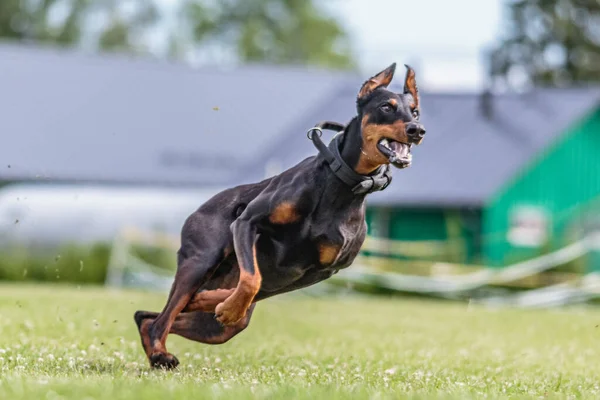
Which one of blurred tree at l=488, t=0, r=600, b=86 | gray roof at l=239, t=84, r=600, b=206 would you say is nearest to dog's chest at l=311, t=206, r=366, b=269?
gray roof at l=239, t=84, r=600, b=206

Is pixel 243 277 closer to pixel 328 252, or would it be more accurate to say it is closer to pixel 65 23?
pixel 328 252

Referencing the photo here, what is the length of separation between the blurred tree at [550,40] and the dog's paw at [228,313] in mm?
42919

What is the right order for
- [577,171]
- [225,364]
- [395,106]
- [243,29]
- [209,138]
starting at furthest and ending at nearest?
1. [243,29]
2. [209,138]
3. [577,171]
4. [225,364]
5. [395,106]

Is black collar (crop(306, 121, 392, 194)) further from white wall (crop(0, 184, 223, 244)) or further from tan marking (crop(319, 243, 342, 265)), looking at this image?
white wall (crop(0, 184, 223, 244))

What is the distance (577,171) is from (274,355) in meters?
24.1

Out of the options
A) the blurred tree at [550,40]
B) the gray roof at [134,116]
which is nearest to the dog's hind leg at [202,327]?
the gray roof at [134,116]

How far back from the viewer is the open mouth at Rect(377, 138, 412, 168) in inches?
264

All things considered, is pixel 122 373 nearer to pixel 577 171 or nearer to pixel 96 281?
pixel 96 281

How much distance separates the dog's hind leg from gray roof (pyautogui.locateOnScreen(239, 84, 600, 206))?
2052 centimetres

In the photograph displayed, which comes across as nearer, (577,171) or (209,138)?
(577,171)

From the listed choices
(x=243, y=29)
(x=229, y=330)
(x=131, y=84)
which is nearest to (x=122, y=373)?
(x=229, y=330)

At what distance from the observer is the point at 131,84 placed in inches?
1411

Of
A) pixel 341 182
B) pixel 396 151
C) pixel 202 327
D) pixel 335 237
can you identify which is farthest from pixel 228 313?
pixel 396 151

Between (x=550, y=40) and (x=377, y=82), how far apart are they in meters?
44.1
